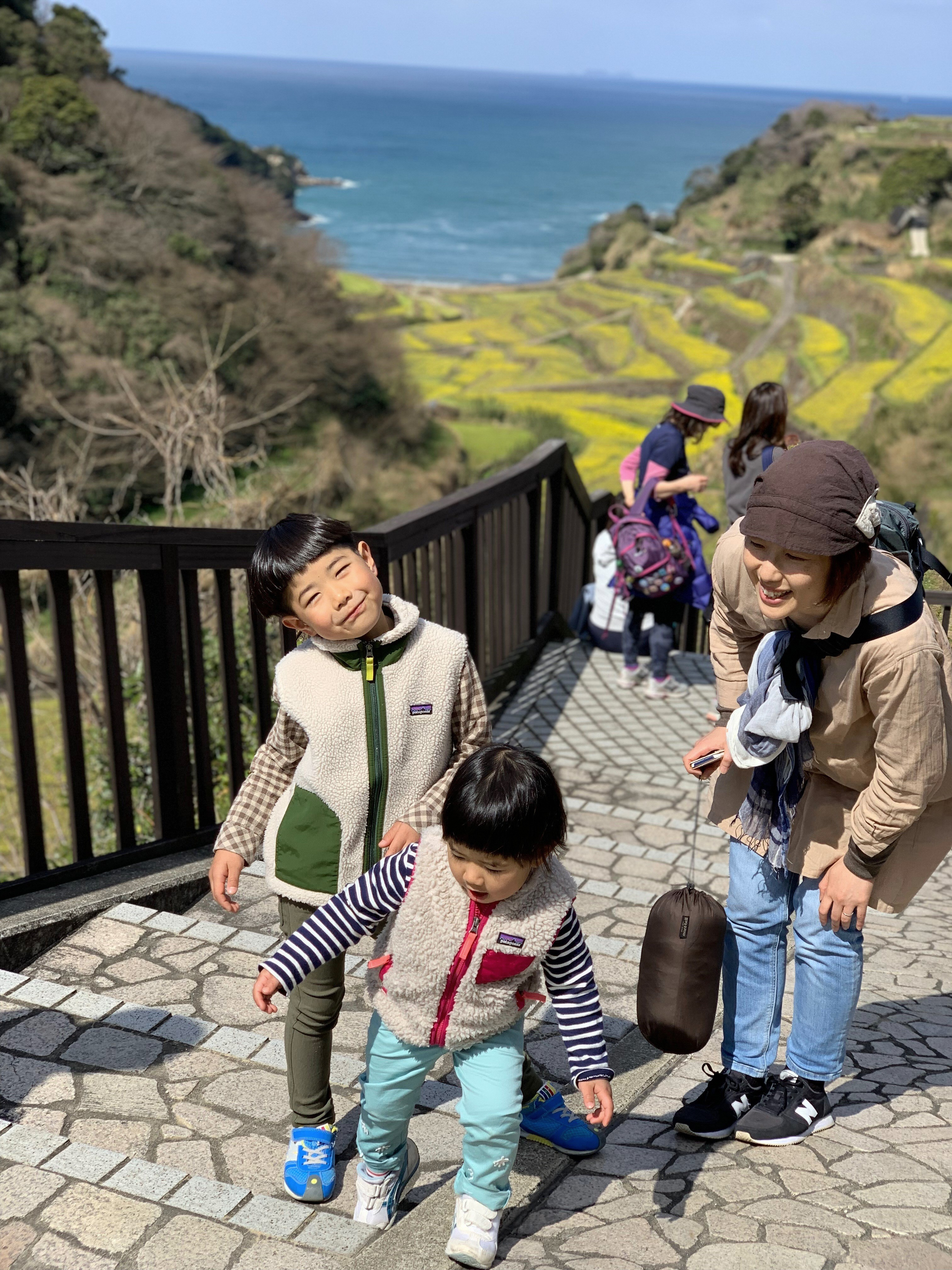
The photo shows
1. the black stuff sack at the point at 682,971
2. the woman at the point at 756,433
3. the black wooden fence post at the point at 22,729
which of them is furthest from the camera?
the woman at the point at 756,433

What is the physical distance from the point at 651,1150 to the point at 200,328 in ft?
90.3

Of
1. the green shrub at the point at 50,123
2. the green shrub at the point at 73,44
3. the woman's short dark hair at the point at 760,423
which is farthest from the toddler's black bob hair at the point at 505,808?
the green shrub at the point at 73,44

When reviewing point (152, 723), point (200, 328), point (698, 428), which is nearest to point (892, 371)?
point (200, 328)

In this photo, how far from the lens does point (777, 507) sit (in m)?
2.13

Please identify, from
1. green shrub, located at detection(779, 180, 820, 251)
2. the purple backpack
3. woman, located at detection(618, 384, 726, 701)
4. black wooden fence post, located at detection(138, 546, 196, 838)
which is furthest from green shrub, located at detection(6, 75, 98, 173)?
green shrub, located at detection(779, 180, 820, 251)

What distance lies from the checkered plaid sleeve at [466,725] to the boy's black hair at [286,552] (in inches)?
15.3

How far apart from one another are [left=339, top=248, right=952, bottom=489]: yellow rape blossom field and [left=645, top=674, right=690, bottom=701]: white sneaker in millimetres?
20121

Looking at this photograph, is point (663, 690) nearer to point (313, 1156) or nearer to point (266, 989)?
point (313, 1156)

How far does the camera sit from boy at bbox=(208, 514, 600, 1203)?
249cm

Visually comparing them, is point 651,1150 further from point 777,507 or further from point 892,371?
point 892,371

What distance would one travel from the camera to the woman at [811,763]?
216 cm

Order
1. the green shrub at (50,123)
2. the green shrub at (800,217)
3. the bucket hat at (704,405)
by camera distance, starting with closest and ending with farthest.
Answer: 1. the bucket hat at (704,405)
2. the green shrub at (50,123)
3. the green shrub at (800,217)

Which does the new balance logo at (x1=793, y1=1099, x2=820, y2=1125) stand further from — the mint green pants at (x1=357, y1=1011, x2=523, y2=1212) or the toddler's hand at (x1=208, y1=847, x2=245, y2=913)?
the toddler's hand at (x1=208, y1=847, x2=245, y2=913)

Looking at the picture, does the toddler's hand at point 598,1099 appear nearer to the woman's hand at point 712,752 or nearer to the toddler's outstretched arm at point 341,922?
the toddler's outstretched arm at point 341,922
